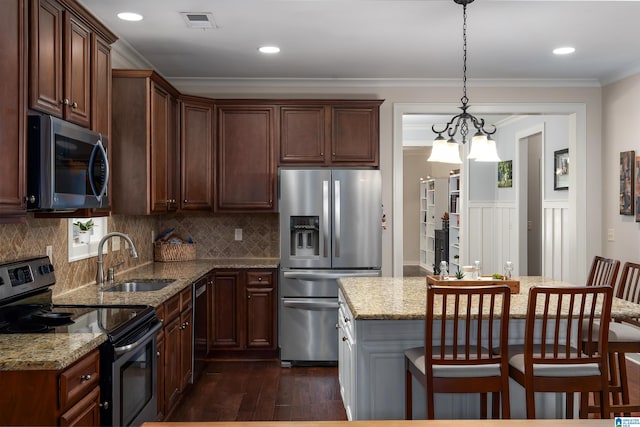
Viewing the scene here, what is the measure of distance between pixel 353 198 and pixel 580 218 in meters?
2.40

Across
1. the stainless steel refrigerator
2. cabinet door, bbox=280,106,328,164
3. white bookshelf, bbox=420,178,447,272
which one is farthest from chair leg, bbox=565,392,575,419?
white bookshelf, bbox=420,178,447,272

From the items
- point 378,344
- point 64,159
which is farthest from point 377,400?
point 64,159

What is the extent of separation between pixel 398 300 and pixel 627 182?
3169 millimetres

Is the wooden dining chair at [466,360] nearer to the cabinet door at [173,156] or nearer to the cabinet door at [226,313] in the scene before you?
the cabinet door at [226,313]

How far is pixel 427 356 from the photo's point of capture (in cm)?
253

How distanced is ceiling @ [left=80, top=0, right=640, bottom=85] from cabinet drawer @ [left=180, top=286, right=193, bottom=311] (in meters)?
1.81

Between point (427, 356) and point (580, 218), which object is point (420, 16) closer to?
point (427, 356)

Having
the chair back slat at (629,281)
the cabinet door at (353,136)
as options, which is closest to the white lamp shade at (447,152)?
the chair back slat at (629,281)

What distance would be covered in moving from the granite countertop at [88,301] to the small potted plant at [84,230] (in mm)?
305

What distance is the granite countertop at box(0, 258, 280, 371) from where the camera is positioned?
1.93 meters

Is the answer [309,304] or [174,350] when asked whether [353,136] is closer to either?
[309,304]

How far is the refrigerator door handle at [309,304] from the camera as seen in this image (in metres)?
4.88

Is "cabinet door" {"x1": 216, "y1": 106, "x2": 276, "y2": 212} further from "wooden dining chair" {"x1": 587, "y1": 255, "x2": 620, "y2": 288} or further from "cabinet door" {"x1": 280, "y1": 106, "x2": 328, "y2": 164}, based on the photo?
"wooden dining chair" {"x1": 587, "y1": 255, "x2": 620, "y2": 288}

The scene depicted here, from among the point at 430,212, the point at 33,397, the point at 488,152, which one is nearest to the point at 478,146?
the point at 488,152
